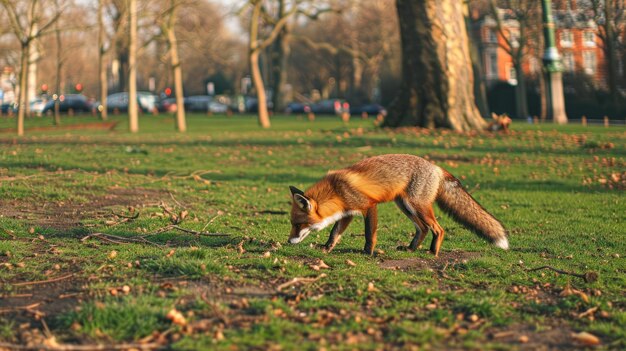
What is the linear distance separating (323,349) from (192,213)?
7693 millimetres

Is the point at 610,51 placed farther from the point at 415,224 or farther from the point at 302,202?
the point at 302,202

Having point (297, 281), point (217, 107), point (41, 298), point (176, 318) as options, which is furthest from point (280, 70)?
point (176, 318)

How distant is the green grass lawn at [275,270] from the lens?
671 centimetres

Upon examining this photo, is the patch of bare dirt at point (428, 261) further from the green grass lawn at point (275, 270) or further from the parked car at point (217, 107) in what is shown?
the parked car at point (217, 107)

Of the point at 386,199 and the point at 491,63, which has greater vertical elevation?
the point at 491,63

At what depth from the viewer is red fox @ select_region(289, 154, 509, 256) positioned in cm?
984

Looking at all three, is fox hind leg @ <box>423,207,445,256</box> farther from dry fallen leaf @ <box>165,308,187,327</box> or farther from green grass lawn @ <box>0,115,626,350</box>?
dry fallen leaf @ <box>165,308,187,327</box>

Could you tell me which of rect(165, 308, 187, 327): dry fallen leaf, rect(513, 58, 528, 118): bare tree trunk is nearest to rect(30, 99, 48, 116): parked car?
rect(513, 58, 528, 118): bare tree trunk

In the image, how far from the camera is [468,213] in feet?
33.0

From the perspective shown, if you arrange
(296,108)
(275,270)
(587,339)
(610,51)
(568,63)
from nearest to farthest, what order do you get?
1. (587,339)
2. (275,270)
3. (610,51)
4. (568,63)
5. (296,108)

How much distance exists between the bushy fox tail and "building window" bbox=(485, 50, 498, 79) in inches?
3797

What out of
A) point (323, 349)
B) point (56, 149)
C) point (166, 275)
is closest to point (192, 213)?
point (166, 275)

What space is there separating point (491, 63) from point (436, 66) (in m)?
76.2

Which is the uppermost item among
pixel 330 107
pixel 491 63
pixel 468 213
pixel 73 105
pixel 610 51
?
pixel 491 63
